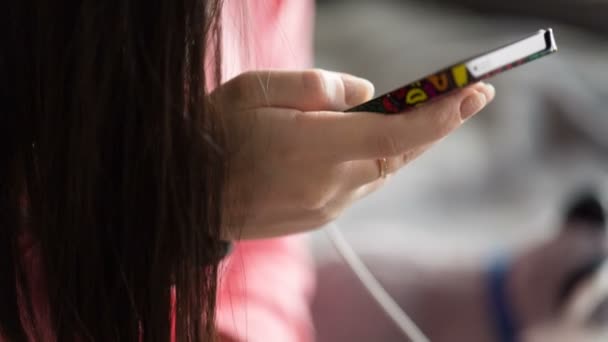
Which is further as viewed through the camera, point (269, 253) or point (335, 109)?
point (269, 253)

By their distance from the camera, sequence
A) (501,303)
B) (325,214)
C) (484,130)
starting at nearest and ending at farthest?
(325,214)
(501,303)
(484,130)

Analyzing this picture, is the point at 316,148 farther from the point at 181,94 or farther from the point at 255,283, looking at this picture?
the point at 255,283

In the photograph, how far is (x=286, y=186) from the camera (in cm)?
35

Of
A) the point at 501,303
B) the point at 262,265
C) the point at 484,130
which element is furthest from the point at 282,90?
the point at 484,130

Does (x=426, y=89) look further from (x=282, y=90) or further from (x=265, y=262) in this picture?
(x=265, y=262)

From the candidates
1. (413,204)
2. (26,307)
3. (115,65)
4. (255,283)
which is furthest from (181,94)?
(413,204)

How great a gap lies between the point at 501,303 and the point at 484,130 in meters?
0.31

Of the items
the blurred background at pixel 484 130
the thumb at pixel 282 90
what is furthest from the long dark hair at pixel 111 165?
the blurred background at pixel 484 130

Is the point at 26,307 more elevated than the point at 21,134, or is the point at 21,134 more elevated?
the point at 21,134

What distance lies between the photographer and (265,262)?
0.61m

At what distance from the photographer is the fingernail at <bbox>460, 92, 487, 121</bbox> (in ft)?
1.03

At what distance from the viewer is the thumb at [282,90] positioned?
13.4 inches

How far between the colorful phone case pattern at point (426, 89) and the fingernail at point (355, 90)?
0.02 metres

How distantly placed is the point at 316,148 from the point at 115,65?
0.10 m
